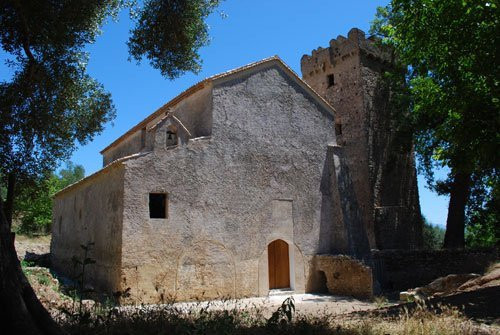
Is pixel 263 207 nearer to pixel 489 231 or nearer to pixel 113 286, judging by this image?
pixel 113 286

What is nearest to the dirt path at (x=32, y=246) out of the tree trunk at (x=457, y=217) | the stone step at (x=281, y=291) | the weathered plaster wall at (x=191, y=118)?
the weathered plaster wall at (x=191, y=118)

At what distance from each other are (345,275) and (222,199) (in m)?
5.40

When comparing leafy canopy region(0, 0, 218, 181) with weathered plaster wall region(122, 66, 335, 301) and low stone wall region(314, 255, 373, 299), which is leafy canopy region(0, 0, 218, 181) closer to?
weathered plaster wall region(122, 66, 335, 301)

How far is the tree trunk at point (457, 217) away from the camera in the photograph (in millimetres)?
20844

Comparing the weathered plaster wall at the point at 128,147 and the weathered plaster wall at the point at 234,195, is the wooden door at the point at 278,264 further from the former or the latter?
the weathered plaster wall at the point at 128,147

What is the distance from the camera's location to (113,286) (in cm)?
1268

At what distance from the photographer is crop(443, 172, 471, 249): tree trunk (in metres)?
20.8

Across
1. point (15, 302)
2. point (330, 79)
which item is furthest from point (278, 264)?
point (330, 79)

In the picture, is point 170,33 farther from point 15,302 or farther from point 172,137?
point 15,302

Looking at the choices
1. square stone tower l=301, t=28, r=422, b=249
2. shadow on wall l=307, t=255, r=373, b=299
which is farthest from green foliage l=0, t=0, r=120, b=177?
square stone tower l=301, t=28, r=422, b=249

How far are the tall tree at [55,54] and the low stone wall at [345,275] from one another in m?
8.89

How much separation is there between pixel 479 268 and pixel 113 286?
52.7 feet

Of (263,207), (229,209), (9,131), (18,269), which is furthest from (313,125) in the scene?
(18,269)

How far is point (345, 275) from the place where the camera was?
15.4 metres
